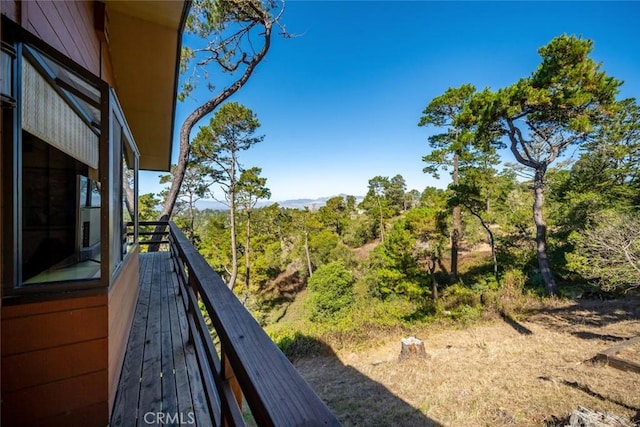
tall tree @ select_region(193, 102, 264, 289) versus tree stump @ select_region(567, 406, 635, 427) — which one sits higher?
tall tree @ select_region(193, 102, 264, 289)

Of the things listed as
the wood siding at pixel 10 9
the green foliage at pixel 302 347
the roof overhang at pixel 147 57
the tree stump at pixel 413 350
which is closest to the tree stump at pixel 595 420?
the tree stump at pixel 413 350

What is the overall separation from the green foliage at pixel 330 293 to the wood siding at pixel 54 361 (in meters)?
12.2

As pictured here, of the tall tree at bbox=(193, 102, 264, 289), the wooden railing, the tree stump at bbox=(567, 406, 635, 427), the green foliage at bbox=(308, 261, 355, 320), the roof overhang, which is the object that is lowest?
the green foliage at bbox=(308, 261, 355, 320)

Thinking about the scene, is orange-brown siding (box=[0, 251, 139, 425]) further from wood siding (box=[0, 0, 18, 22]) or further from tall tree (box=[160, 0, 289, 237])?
tall tree (box=[160, 0, 289, 237])

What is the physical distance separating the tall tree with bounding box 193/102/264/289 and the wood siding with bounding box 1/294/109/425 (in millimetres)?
11468

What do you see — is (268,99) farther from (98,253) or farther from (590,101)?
(98,253)

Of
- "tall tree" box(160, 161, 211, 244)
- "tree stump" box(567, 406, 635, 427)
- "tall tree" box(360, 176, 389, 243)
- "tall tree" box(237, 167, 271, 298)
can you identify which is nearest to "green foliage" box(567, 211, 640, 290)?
"tree stump" box(567, 406, 635, 427)

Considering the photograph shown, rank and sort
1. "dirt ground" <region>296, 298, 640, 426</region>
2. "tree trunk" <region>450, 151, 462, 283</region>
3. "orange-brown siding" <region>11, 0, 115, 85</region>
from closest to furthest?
"orange-brown siding" <region>11, 0, 115, 85</region> → "dirt ground" <region>296, 298, 640, 426</region> → "tree trunk" <region>450, 151, 462, 283</region>

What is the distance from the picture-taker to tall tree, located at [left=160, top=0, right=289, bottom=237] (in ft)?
18.3

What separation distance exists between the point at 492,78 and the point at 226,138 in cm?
1181

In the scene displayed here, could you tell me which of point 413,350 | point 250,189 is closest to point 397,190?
point 250,189

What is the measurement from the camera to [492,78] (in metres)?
11.5

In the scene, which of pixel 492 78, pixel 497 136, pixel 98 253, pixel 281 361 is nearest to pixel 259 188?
pixel 497 136

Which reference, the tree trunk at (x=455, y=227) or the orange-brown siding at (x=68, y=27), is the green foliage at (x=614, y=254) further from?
the orange-brown siding at (x=68, y=27)
